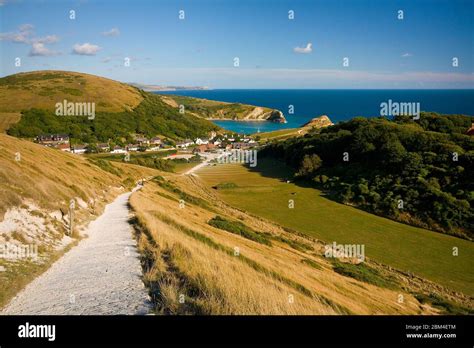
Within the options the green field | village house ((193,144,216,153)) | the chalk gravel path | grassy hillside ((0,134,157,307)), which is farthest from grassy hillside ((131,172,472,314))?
village house ((193,144,216,153))

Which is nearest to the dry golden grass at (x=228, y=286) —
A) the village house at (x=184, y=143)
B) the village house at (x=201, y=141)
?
the village house at (x=184, y=143)

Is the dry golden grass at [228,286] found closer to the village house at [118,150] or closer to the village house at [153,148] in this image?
the village house at [118,150]

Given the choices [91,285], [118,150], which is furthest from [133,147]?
[91,285]

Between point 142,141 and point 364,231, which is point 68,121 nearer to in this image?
point 142,141

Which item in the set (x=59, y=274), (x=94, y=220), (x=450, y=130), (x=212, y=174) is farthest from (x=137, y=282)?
(x=450, y=130)

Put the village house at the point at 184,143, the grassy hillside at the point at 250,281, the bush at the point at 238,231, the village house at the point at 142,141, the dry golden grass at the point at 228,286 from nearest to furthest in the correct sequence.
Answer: the dry golden grass at the point at 228,286, the grassy hillside at the point at 250,281, the bush at the point at 238,231, the village house at the point at 142,141, the village house at the point at 184,143

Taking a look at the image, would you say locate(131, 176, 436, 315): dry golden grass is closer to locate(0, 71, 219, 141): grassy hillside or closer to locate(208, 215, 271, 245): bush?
locate(208, 215, 271, 245): bush
